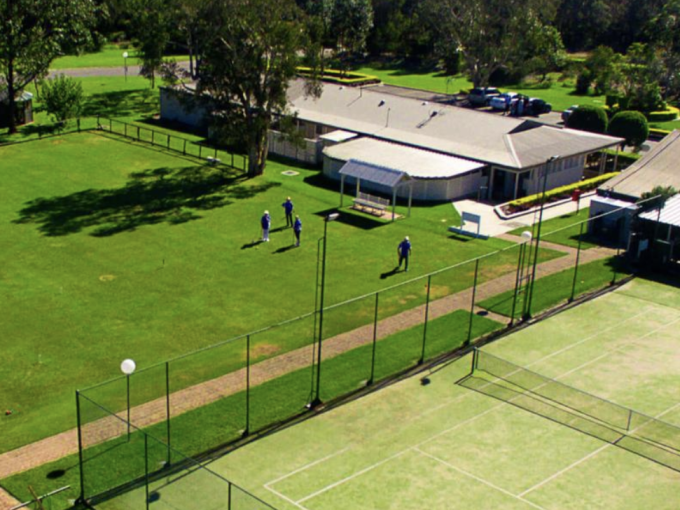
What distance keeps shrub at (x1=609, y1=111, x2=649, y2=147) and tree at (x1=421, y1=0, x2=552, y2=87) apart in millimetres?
22260

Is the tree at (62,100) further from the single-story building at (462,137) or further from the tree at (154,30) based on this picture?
the tree at (154,30)

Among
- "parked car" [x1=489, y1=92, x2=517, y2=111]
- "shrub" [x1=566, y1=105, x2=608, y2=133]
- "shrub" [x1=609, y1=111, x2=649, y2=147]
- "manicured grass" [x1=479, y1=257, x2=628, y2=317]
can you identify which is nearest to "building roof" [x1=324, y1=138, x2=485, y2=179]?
"manicured grass" [x1=479, y1=257, x2=628, y2=317]

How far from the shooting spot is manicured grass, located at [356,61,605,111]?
3627 inches

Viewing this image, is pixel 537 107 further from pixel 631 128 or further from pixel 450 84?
pixel 450 84

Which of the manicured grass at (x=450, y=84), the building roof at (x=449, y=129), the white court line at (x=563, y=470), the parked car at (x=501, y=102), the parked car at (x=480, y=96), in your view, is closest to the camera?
the white court line at (x=563, y=470)

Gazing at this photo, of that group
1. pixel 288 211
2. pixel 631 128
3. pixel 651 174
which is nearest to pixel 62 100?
pixel 288 211

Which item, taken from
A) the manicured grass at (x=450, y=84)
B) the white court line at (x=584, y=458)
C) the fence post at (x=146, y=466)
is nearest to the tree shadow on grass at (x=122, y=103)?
the manicured grass at (x=450, y=84)

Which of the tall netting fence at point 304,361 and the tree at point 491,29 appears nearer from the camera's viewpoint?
the tall netting fence at point 304,361

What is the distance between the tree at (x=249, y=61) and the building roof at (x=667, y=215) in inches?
920

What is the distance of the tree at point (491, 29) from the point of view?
3482 inches

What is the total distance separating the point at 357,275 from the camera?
141ft

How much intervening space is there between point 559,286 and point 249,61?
24.4 meters

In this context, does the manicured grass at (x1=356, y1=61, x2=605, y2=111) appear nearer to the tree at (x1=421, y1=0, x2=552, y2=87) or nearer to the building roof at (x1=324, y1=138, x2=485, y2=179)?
the tree at (x1=421, y1=0, x2=552, y2=87)

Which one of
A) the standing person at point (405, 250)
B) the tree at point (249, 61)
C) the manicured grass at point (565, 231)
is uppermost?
the tree at point (249, 61)
